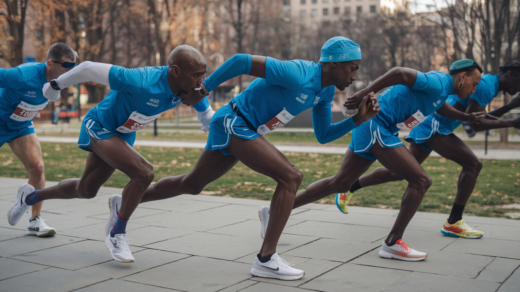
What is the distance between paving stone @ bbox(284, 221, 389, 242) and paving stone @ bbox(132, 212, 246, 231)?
0.80 metres

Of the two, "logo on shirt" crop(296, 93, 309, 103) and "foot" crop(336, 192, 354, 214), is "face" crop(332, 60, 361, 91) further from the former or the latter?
"foot" crop(336, 192, 354, 214)

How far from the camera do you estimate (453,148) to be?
533cm

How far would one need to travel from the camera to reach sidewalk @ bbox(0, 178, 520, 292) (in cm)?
381

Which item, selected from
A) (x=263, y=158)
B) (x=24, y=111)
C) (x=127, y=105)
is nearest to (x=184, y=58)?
(x=127, y=105)

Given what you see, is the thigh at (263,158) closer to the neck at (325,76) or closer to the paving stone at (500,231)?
the neck at (325,76)

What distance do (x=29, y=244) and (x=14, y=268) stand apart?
0.81 m

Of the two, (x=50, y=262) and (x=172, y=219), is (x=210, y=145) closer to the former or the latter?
(x=50, y=262)

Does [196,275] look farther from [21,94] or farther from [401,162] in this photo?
[21,94]

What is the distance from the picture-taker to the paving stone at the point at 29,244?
15.3 feet

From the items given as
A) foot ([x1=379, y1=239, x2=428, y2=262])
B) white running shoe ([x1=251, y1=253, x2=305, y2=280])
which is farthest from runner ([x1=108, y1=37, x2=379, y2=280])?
foot ([x1=379, y1=239, x2=428, y2=262])

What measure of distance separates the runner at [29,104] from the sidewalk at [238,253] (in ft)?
1.90

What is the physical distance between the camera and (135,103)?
4.21 m

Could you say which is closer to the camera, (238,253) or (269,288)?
(269,288)

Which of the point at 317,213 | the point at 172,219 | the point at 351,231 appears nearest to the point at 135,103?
the point at 172,219
